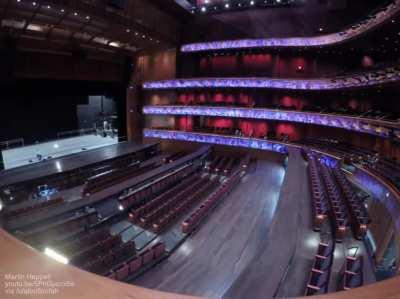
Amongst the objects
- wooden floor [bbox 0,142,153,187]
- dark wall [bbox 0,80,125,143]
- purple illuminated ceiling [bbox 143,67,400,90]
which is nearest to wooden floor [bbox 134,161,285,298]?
purple illuminated ceiling [bbox 143,67,400,90]

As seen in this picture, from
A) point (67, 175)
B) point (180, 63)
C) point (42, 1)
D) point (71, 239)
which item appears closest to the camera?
point (71, 239)

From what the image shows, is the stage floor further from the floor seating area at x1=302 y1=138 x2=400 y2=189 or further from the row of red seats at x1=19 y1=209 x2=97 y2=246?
the floor seating area at x1=302 y1=138 x2=400 y2=189

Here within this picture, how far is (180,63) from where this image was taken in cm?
2258

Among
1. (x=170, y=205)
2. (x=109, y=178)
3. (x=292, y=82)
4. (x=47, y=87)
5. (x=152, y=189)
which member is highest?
(x=292, y=82)

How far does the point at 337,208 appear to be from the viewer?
8.41 meters

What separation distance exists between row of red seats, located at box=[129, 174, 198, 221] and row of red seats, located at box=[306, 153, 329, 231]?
235 inches

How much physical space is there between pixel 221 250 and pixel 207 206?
257 cm

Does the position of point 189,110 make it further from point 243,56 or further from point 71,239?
point 71,239

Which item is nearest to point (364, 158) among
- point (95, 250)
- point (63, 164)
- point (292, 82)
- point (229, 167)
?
point (292, 82)

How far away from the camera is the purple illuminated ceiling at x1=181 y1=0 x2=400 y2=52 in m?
11.8

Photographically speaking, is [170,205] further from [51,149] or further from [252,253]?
[51,149]

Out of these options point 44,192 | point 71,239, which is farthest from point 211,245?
point 44,192

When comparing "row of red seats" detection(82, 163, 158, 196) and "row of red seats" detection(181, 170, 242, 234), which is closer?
"row of red seats" detection(181, 170, 242, 234)

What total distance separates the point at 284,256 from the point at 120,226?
6.48 m
